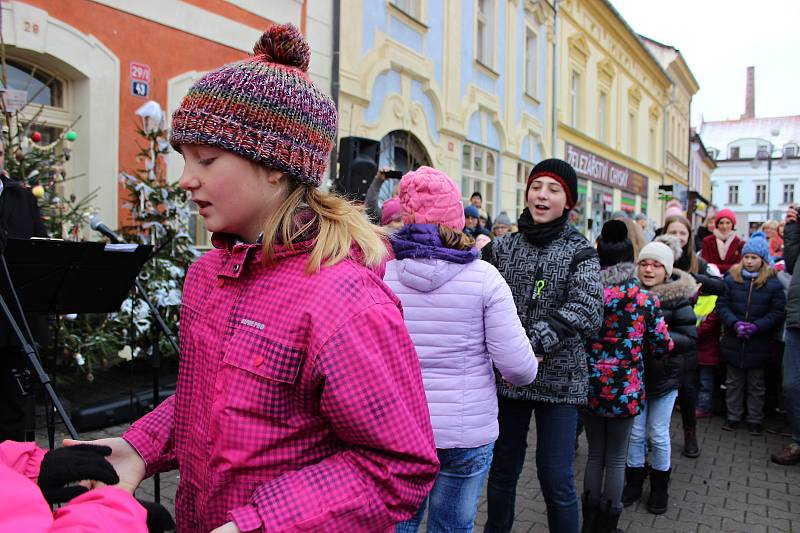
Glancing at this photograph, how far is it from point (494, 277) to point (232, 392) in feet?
5.05

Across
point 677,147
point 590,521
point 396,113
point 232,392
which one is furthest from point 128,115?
point 677,147

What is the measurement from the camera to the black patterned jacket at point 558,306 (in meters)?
2.95

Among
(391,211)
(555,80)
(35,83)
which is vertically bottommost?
(391,211)

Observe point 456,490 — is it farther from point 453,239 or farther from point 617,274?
point 617,274

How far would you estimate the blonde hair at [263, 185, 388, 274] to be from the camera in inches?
51.6

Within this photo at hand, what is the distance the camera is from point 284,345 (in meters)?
1.22

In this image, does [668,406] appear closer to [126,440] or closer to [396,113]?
[126,440]

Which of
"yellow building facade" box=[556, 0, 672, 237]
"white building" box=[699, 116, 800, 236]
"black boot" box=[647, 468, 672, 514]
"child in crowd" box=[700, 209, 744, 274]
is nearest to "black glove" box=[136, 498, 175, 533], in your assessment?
"black boot" box=[647, 468, 672, 514]

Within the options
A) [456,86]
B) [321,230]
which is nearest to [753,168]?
[456,86]

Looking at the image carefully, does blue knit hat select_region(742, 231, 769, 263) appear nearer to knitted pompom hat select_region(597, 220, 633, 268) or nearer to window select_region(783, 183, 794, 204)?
knitted pompom hat select_region(597, 220, 633, 268)

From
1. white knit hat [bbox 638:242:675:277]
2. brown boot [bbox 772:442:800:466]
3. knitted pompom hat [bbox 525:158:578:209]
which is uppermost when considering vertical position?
knitted pompom hat [bbox 525:158:578:209]

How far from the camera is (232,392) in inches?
49.1

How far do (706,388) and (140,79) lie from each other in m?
6.91

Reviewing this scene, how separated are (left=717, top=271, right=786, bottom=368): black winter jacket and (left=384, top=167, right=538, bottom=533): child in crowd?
13.8 feet
